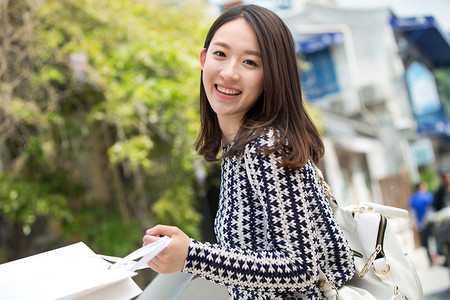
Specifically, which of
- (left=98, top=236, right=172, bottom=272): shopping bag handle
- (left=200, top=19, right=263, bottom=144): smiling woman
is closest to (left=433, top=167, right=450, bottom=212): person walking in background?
(left=200, top=19, right=263, bottom=144): smiling woman

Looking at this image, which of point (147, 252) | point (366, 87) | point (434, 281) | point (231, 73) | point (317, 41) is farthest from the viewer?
point (366, 87)

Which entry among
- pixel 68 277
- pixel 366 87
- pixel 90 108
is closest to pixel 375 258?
pixel 68 277

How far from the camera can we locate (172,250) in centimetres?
129

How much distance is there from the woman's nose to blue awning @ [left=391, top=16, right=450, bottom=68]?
17679 millimetres

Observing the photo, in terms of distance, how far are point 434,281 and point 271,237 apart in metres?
7.26

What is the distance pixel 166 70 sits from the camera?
19.6 feet

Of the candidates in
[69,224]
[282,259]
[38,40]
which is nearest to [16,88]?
[38,40]

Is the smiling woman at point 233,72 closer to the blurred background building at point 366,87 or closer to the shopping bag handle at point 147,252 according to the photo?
the shopping bag handle at point 147,252

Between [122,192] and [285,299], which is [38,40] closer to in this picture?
[122,192]

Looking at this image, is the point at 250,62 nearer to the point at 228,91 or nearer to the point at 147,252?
the point at 228,91

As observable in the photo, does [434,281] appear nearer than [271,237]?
No

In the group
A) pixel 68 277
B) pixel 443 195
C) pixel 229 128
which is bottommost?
pixel 443 195

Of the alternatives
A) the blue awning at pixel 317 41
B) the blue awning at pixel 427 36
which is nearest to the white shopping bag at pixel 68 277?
the blue awning at pixel 317 41

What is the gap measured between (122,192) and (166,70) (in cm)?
177
